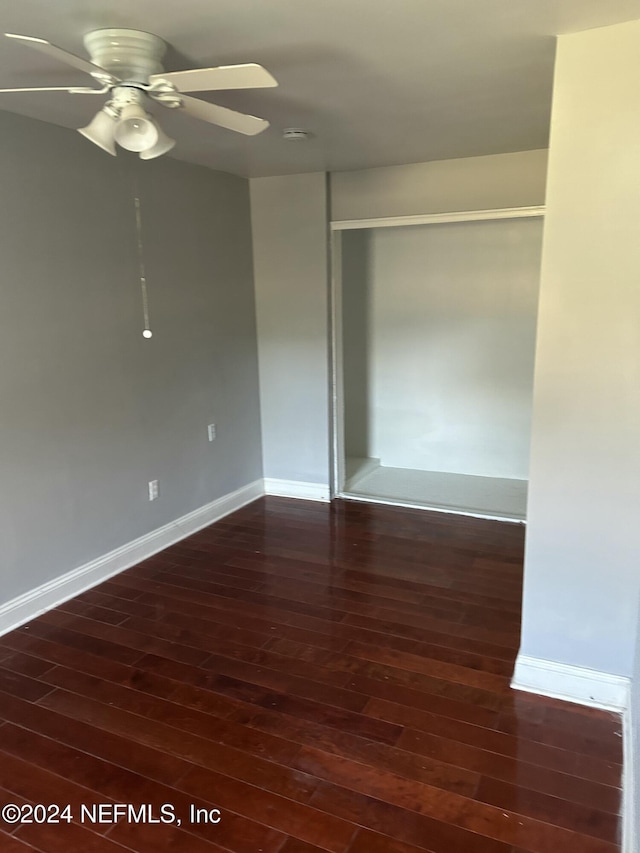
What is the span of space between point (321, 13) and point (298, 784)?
7.82 feet

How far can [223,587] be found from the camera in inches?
131

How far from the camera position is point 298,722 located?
228 centimetres

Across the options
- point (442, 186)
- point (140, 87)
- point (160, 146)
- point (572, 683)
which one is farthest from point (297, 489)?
point (140, 87)

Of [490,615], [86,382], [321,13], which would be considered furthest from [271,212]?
[490,615]

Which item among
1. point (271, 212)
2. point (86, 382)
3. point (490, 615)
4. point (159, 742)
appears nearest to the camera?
point (159, 742)

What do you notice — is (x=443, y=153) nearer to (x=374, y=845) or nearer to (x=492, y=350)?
(x=492, y=350)

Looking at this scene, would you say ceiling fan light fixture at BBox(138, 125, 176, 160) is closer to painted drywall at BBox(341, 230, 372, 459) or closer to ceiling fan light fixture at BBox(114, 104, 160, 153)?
ceiling fan light fixture at BBox(114, 104, 160, 153)

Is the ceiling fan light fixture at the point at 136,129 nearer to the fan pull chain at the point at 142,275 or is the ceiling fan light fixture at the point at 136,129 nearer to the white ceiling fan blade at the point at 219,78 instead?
the white ceiling fan blade at the point at 219,78

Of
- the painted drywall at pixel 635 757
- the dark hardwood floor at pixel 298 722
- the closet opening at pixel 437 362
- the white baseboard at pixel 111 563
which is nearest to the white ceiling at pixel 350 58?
the closet opening at pixel 437 362

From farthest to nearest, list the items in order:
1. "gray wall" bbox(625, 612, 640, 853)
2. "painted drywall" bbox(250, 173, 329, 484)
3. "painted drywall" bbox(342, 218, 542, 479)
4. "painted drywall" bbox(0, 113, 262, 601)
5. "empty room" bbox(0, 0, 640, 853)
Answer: "painted drywall" bbox(342, 218, 542, 479) → "painted drywall" bbox(250, 173, 329, 484) → "painted drywall" bbox(0, 113, 262, 601) → "empty room" bbox(0, 0, 640, 853) → "gray wall" bbox(625, 612, 640, 853)

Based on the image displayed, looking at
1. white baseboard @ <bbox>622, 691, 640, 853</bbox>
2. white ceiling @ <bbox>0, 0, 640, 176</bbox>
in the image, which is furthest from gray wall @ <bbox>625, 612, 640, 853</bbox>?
white ceiling @ <bbox>0, 0, 640, 176</bbox>

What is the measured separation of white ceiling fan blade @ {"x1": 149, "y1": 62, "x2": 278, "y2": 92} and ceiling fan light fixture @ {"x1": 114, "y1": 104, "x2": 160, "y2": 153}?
10cm

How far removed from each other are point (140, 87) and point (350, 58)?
75 cm

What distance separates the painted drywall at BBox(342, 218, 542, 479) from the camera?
4.80 metres
